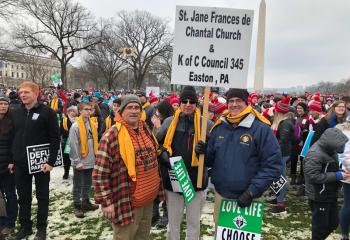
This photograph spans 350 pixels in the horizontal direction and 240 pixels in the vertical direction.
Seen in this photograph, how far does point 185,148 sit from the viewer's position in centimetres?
368

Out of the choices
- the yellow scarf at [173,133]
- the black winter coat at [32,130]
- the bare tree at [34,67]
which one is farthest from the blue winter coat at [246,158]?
the bare tree at [34,67]

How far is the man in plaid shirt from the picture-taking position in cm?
300

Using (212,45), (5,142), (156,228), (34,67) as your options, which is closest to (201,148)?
(212,45)

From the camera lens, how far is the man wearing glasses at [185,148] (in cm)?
367

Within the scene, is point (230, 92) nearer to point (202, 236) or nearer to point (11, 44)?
point (202, 236)

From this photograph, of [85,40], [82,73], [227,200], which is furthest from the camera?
[82,73]

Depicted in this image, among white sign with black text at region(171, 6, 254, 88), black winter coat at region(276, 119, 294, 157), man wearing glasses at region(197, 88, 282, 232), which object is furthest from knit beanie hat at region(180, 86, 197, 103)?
black winter coat at region(276, 119, 294, 157)

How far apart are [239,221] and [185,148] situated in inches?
42.0

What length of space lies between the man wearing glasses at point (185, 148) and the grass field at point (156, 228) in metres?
1.14

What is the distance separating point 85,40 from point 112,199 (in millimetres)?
40620

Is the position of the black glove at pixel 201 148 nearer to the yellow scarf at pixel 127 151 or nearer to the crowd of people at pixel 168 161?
the crowd of people at pixel 168 161

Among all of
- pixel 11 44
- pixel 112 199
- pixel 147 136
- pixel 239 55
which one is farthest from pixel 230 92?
pixel 11 44

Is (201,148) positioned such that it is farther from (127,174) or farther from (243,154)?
(127,174)

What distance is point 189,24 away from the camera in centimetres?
319
